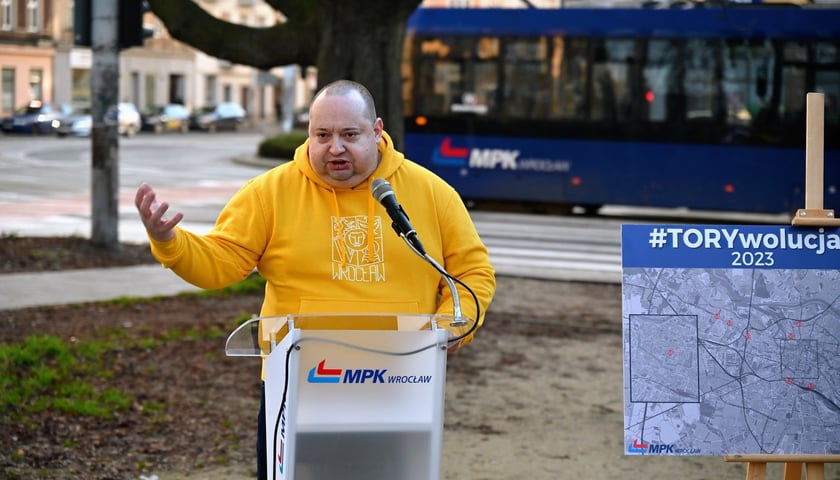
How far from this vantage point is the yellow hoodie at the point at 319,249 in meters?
4.04

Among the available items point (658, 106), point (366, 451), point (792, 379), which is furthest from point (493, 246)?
point (366, 451)

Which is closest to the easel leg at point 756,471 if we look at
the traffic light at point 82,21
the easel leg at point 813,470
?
the easel leg at point 813,470

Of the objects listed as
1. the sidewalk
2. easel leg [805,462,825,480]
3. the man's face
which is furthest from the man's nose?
the sidewalk

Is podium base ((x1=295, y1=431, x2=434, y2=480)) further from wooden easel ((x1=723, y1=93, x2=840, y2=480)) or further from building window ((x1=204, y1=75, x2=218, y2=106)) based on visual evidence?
building window ((x1=204, y1=75, x2=218, y2=106))

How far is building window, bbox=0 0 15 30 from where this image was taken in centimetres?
6072

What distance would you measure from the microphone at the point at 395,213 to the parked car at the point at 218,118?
5977cm

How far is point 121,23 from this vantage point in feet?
45.7

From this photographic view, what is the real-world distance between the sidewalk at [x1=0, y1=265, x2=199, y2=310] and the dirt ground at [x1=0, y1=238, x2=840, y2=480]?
1.28 ft

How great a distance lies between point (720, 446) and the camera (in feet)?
15.0

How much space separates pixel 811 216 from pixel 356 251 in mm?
1735

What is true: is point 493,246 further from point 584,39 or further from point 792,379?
point 792,379

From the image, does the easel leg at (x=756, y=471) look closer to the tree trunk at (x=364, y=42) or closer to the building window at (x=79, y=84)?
the tree trunk at (x=364, y=42)

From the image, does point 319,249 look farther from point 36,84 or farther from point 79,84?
point 79,84

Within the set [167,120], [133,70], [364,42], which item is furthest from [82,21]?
[133,70]
